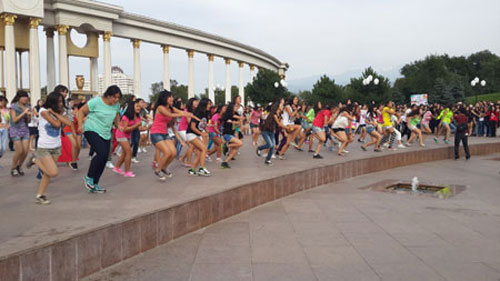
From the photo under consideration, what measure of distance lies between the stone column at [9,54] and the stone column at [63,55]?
13.9ft

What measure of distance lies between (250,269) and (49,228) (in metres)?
2.09

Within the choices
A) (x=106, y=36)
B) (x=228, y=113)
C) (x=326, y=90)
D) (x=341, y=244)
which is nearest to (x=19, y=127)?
(x=228, y=113)

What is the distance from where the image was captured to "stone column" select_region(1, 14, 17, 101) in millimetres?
28484

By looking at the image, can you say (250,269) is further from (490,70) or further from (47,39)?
(490,70)

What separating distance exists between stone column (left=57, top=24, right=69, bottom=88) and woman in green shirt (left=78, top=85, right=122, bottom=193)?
29714mm

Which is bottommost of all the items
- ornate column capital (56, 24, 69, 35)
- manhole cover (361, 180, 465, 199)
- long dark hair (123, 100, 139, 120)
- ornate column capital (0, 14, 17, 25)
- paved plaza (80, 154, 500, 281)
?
manhole cover (361, 180, 465, 199)

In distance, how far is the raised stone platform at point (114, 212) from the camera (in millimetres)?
3689

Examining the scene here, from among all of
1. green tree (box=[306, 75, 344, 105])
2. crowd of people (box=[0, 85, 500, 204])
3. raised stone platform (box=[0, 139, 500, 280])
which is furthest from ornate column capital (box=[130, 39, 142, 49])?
green tree (box=[306, 75, 344, 105])

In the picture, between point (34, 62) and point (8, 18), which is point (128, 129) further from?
point (34, 62)

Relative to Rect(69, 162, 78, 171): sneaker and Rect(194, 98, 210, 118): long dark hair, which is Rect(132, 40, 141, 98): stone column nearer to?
Rect(69, 162, 78, 171): sneaker

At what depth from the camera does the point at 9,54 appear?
28.5 metres

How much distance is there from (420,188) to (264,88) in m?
53.3

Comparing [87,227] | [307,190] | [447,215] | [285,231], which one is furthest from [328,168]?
[87,227]

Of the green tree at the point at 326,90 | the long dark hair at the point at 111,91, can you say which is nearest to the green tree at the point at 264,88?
the green tree at the point at 326,90
